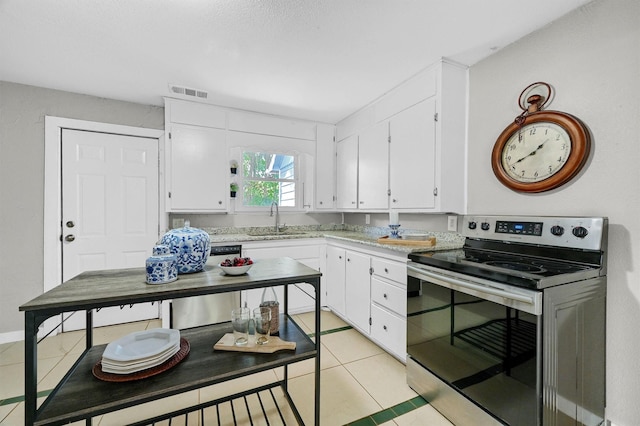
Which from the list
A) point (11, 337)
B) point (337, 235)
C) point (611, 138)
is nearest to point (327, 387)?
point (337, 235)

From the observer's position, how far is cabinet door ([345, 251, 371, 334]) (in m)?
2.52

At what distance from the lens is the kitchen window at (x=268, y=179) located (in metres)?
3.54

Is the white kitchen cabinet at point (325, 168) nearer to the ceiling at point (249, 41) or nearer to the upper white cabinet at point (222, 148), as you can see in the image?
the upper white cabinet at point (222, 148)

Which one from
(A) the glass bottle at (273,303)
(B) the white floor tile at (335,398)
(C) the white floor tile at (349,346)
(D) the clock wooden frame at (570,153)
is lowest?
(B) the white floor tile at (335,398)

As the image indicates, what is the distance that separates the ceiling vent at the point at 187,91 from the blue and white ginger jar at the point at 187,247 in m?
2.00

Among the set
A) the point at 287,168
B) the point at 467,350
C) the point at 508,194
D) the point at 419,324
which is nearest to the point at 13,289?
the point at 287,168

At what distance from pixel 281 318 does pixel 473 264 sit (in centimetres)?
119

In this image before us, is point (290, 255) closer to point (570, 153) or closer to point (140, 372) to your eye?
point (140, 372)

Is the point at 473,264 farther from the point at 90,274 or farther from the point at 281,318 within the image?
the point at 90,274

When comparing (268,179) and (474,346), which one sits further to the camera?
(268,179)

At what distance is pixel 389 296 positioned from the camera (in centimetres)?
222

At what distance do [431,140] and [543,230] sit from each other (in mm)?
1045

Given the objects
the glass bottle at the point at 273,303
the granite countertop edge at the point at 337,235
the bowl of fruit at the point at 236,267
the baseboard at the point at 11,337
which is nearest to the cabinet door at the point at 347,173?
the granite countertop edge at the point at 337,235

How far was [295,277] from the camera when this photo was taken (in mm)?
1314
